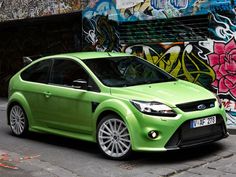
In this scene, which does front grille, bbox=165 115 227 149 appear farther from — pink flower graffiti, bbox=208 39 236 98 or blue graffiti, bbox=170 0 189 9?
blue graffiti, bbox=170 0 189 9

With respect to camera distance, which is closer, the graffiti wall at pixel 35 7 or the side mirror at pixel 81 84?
the side mirror at pixel 81 84

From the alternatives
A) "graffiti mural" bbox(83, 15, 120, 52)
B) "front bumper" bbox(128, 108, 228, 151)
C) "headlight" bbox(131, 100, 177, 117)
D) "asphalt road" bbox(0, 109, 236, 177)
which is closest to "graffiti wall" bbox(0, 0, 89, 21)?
"graffiti mural" bbox(83, 15, 120, 52)

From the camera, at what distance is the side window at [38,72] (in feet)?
28.4

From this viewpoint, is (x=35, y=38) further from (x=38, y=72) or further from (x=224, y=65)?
(x=224, y=65)

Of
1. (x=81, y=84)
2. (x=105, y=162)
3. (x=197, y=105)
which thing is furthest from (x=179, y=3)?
(x=105, y=162)

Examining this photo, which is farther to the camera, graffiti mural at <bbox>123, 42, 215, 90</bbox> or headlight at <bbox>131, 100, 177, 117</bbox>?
graffiti mural at <bbox>123, 42, 215, 90</bbox>

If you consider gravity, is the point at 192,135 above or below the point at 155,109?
below

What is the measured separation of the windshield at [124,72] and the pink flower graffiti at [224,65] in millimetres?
1836

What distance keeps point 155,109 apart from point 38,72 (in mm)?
3009

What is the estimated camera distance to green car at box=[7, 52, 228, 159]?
264 inches

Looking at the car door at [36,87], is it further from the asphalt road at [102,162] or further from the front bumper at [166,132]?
the front bumper at [166,132]

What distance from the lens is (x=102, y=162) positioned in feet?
23.2

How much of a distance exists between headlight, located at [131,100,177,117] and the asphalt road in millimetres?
738

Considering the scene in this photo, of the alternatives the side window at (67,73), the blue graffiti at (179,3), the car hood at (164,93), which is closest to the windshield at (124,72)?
the side window at (67,73)
